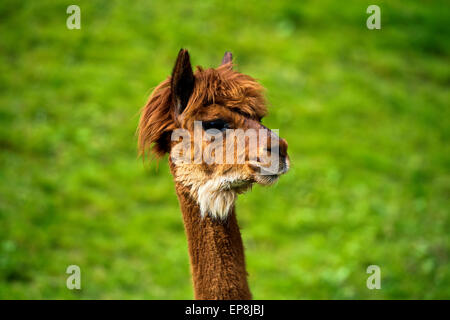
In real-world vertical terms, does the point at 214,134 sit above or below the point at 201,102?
below

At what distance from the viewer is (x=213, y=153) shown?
3.43 m

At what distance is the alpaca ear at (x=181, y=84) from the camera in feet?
11.1

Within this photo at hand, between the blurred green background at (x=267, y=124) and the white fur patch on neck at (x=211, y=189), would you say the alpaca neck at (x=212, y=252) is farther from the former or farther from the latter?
the blurred green background at (x=267, y=124)

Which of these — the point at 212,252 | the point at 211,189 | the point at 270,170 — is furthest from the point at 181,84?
the point at 212,252

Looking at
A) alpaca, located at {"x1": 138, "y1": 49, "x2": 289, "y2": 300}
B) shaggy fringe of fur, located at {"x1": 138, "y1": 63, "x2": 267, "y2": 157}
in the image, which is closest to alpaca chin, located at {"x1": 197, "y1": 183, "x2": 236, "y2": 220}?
alpaca, located at {"x1": 138, "y1": 49, "x2": 289, "y2": 300}

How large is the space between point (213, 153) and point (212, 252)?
2.16 ft

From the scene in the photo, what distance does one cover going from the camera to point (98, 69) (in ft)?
31.5

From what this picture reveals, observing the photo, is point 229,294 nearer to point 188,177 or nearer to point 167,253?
point 188,177

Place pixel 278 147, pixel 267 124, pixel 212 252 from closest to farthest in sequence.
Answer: pixel 278 147 < pixel 212 252 < pixel 267 124

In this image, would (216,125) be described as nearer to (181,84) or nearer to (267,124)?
(181,84)

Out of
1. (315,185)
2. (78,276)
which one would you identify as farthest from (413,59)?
(78,276)

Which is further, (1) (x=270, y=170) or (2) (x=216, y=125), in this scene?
(2) (x=216, y=125)

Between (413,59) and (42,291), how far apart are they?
8346 millimetres

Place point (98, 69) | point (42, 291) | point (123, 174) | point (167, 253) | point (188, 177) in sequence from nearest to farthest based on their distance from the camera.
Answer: point (188, 177) → point (42, 291) → point (167, 253) → point (123, 174) → point (98, 69)
